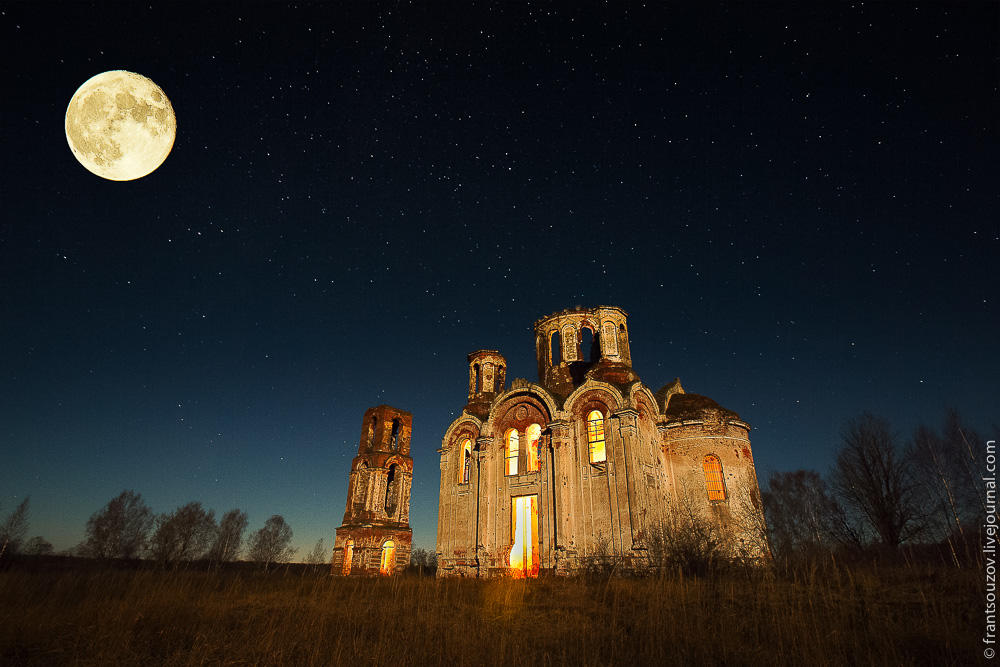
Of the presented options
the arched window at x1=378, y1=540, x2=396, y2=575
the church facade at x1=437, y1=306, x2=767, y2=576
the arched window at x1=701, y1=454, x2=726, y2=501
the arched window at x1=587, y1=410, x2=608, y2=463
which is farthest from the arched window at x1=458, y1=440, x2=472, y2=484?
the arched window at x1=378, y1=540, x2=396, y2=575

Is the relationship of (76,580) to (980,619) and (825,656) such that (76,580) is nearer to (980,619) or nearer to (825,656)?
(825,656)

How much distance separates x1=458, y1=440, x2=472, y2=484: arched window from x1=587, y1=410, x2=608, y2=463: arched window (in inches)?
237

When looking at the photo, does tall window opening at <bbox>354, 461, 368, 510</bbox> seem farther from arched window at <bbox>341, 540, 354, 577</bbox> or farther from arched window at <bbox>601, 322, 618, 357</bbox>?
arched window at <bbox>601, 322, 618, 357</bbox>

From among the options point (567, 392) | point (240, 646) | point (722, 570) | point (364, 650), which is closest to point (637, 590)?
point (722, 570)

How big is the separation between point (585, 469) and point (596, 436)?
1556 mm

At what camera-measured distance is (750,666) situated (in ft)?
16.0

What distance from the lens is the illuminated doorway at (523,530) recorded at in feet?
63.7

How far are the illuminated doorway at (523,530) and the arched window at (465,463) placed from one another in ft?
9.52

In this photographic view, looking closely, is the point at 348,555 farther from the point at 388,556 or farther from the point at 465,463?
the point at 465,463

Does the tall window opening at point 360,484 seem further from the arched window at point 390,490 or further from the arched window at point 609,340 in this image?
the arched window at point 609,340

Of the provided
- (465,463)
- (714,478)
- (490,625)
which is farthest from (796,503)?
(490,625)

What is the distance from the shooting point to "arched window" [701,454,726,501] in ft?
67.5

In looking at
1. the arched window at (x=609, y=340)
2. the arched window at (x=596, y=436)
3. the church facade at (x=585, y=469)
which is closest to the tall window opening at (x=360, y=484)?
the church facade at (x=585, y=469)

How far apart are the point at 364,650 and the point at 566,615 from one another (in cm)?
330
